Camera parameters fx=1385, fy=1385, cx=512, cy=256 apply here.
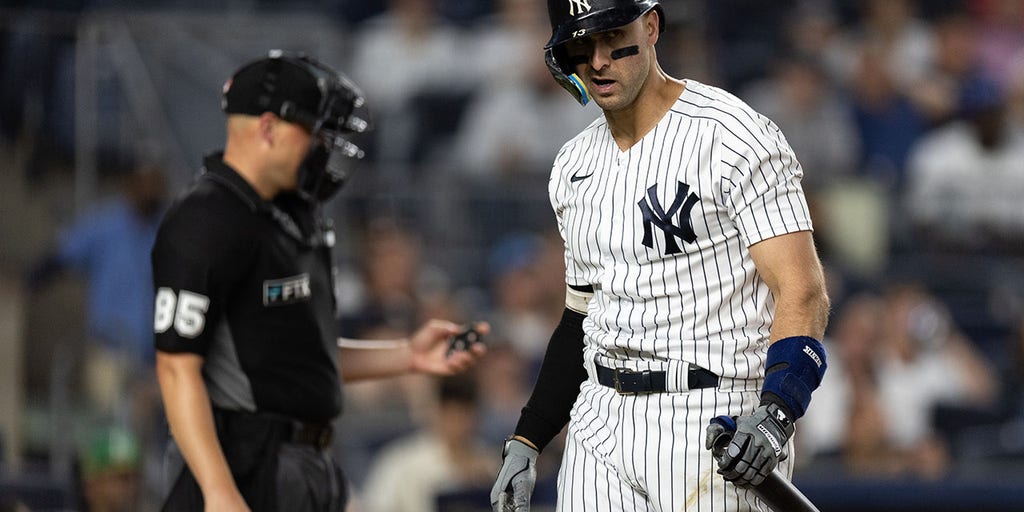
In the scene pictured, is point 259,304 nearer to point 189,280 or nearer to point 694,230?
point 189,280

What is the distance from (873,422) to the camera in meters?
7.16

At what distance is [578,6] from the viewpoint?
321cm

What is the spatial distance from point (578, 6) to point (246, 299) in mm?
1381

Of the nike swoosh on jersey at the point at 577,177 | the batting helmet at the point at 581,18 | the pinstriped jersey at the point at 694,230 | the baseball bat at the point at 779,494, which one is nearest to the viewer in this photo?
the baseball bat at the point at 779,494

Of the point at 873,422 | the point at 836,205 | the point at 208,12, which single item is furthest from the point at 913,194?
the point at 208,12

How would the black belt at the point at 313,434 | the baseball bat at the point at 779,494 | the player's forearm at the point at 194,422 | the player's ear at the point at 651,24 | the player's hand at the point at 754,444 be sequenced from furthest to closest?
the black belt at the point at 313,434 < the player's forearm at the point at 194,422 < the player's ear at the point at 651,24 < the baseball bat at the point at 779,494 < the player's hand at the point at 754,444

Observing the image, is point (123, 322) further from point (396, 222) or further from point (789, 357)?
point (789, 357)

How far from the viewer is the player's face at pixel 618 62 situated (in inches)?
127

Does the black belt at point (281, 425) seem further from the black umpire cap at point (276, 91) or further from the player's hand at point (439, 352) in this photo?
the black umpire cap at point (276, 91)

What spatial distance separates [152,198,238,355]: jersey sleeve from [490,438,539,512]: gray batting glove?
0.95 m

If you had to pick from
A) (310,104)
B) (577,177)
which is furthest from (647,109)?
(310,104)

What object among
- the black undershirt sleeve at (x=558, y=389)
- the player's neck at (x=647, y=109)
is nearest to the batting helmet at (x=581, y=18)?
the player's neck at (x=647, y=109)

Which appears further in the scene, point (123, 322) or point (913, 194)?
point (913, 194)

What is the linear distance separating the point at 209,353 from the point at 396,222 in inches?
148
